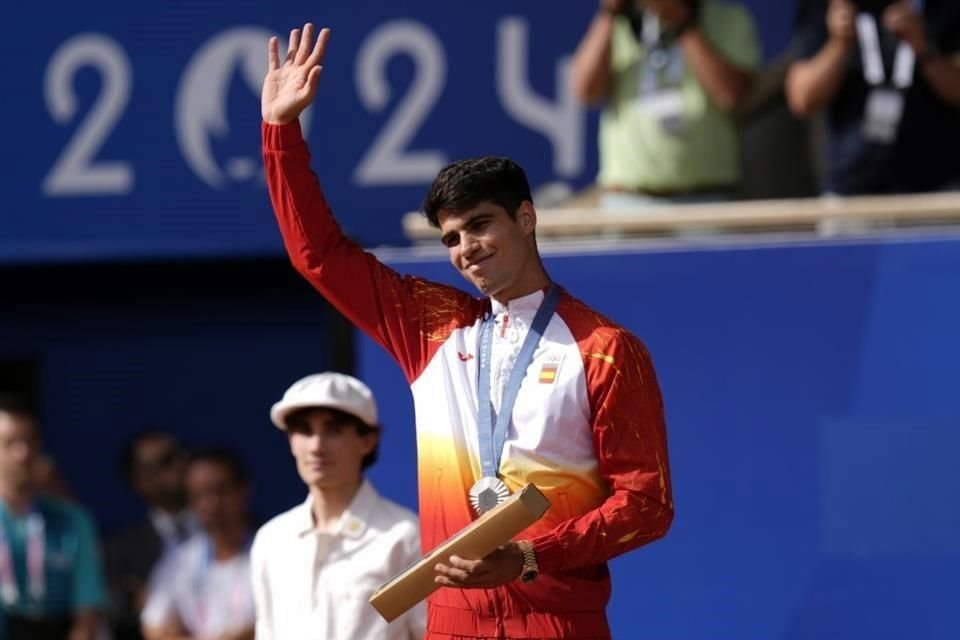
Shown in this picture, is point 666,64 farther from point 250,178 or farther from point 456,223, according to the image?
point 456,223

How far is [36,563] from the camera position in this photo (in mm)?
7074

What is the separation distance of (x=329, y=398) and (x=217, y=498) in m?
2.59

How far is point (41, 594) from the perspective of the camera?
7062 millimetres

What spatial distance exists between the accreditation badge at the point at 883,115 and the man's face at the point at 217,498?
268cm

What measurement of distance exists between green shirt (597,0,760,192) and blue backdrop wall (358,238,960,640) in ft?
2.24

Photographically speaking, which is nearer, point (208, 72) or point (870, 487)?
point (870, 487)

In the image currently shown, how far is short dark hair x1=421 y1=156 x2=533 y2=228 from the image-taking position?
382 centimetres

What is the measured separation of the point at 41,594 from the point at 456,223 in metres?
3.74

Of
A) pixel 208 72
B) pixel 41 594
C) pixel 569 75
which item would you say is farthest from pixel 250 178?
pixel 41 594

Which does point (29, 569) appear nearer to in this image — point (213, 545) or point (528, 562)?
point (213, 545)

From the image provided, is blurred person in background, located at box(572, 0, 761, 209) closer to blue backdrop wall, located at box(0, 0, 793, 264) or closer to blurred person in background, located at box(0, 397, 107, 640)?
blue backdrop wall, located at box(0, 0, 793, 264)

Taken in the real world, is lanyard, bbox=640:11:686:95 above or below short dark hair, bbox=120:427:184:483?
above

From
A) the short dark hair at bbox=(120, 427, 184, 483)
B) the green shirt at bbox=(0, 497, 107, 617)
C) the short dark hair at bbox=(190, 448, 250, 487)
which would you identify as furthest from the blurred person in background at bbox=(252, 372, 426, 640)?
the short dark hair at bbox=(120, 427, 184, 483)

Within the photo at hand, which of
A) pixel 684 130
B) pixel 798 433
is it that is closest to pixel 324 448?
pixel 798 433
